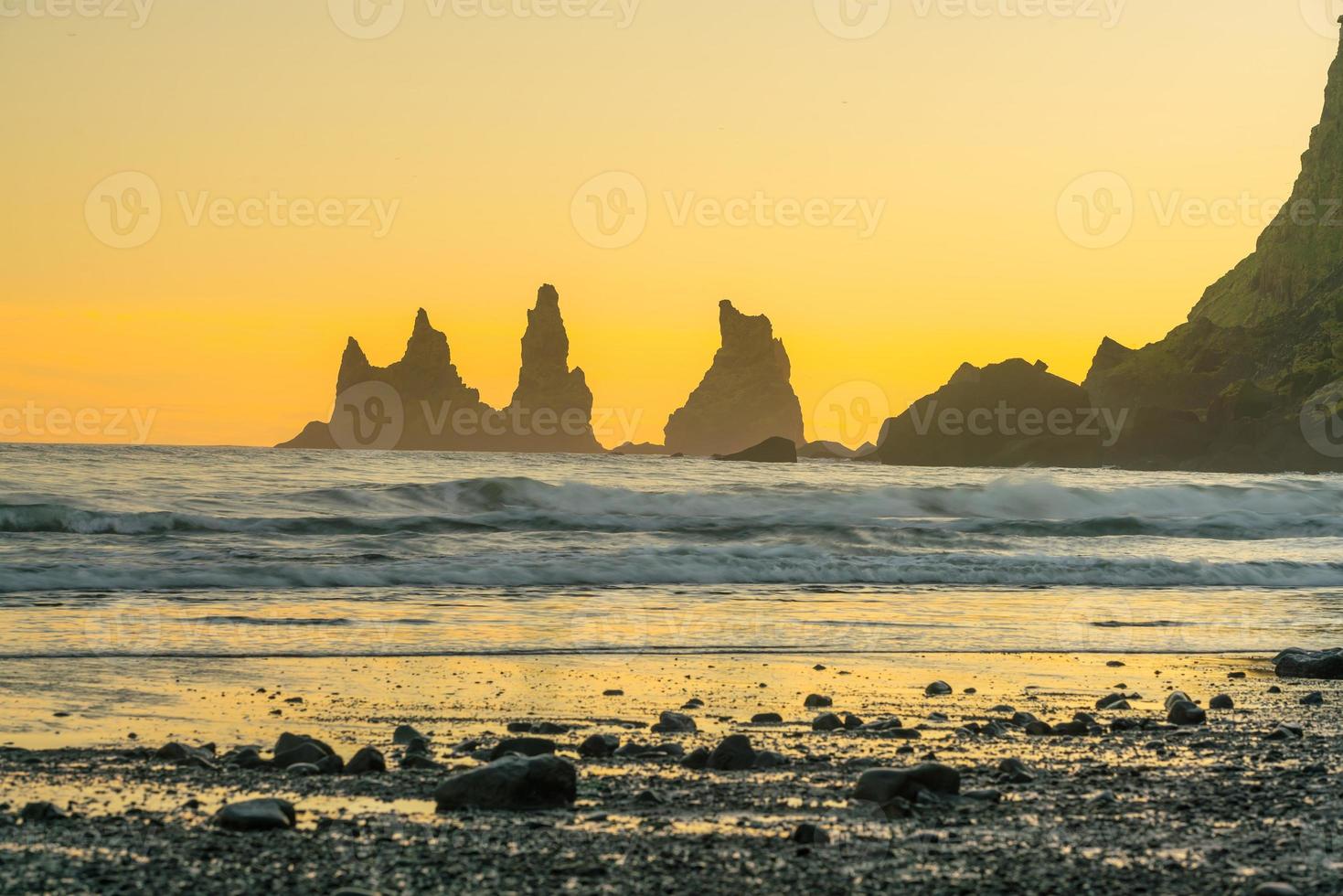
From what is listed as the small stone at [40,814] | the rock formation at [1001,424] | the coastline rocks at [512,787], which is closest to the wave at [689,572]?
the small stone at [40,814]

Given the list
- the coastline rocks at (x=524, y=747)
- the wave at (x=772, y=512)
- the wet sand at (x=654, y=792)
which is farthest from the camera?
the wave at (x=772, y=512)

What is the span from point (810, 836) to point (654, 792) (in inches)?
39.7

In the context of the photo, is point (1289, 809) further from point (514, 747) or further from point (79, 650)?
point (79, 650)

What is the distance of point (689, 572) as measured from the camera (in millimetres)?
18516

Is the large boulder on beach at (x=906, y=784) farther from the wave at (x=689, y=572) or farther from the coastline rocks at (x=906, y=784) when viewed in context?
the wave at (x=689, y=572)

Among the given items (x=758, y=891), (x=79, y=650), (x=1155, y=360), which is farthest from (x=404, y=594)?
(x=1155, y=360)

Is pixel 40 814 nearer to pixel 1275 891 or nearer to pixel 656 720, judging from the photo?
pixel 656 720

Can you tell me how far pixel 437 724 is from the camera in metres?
7.48

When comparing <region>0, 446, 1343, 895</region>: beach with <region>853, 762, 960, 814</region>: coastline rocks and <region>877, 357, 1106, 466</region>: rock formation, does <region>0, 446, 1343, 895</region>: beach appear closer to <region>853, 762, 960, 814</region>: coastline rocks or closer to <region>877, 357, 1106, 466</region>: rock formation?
<region>853, 762, 960, 814</region>: coastline rocks

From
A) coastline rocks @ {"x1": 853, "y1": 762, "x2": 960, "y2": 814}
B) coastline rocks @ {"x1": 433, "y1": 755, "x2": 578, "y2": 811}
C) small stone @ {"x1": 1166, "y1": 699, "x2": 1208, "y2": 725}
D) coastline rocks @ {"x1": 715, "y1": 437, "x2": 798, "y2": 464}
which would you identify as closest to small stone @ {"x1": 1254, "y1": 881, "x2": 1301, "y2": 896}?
coastline rocks @ {"x1": 853, "y1": 762, "x2": 960, "y2": 814}

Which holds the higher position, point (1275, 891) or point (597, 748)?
point (1275, 891)

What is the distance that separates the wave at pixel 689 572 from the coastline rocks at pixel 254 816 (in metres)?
11.4

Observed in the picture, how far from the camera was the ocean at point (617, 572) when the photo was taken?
476 inches

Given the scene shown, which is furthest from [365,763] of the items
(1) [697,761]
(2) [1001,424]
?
(2) [1001,424]
